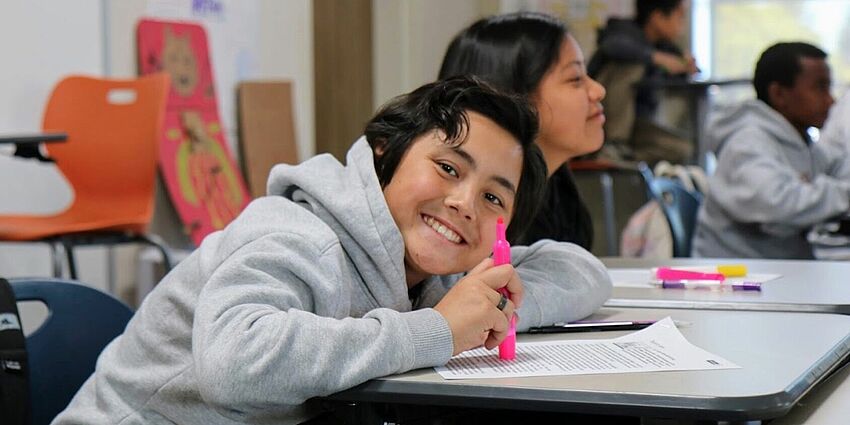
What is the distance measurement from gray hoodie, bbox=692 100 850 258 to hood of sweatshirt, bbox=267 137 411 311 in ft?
7.89

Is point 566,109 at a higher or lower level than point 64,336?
higher

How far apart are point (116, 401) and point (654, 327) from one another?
25.1 inches

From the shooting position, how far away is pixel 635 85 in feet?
21.9

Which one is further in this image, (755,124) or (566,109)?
(755,124)

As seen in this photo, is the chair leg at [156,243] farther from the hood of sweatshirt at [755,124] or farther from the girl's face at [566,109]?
the girl's face at [566,109]

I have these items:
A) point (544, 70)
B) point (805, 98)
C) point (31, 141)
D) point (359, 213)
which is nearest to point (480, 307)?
point (359, 213)

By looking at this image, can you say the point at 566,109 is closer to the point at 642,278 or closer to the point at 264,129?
the point at 642,278

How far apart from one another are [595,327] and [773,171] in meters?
2.34

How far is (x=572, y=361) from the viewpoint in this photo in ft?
3.98

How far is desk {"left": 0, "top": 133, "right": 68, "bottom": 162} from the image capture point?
3.33 metres

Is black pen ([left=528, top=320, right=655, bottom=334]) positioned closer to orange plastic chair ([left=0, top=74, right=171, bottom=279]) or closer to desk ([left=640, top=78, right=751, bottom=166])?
orange plastic chair ([left=0, top=74, right=171, bottom=279])

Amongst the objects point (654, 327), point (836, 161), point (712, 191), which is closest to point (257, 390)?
point (654, 327)

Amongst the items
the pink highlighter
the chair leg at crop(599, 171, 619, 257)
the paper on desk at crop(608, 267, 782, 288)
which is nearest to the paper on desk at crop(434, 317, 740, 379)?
the pink highlighter

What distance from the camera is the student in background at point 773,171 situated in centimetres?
359
